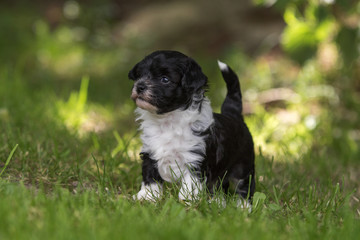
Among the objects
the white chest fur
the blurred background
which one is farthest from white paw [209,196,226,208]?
the blurred background

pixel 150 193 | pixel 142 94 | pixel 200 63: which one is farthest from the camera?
pixel 200 63

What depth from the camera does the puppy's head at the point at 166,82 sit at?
3.17 metres

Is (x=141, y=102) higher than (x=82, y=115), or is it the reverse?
(x=141, y=102)

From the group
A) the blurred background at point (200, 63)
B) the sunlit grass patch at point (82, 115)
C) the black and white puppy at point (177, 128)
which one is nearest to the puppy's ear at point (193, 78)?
the black and white puppy at point (177, 128)

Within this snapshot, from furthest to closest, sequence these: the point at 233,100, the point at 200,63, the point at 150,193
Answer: the point at 200,63 → the point at 233,100 → the point at 150,193

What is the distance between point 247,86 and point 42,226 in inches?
194

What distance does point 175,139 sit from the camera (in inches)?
131

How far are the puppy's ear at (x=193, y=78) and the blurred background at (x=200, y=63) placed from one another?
1086mm

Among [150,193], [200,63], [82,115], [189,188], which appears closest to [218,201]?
[189,188]

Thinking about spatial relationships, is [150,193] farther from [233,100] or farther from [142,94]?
[233,100]

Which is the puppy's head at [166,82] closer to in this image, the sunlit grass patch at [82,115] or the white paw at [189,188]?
the white paw at [189,188]

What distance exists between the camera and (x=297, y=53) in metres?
5.55

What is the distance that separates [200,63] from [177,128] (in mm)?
4556

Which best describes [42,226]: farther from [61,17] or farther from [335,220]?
[61,17]
